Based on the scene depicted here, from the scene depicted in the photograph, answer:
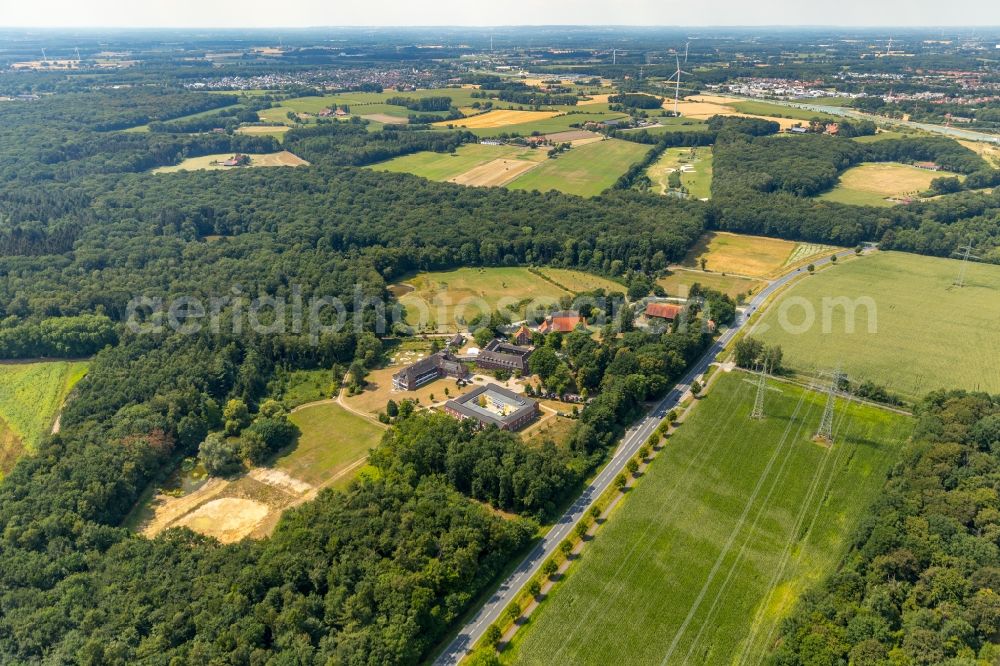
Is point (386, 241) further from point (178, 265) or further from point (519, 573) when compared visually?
point (519, 573)

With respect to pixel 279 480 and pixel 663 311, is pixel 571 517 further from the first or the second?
pixel 663 311

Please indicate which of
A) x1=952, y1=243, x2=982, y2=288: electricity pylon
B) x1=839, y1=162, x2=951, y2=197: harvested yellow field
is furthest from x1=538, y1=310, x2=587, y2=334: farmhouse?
x1=839, y1=162, x2=951, y2=197: harvested yellow field

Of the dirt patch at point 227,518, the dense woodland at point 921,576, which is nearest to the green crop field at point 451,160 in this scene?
the dirt patch at point 227,518

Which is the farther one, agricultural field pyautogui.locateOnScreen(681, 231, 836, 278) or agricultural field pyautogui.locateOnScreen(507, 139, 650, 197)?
agricultural field pyautogui.locateOnScreen(507, 139, 650, 197)

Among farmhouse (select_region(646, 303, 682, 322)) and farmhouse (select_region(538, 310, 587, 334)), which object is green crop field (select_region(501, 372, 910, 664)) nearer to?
farmhouse (select_region(646, 303, 682, 322))

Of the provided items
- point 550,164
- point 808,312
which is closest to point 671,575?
point 808,312
